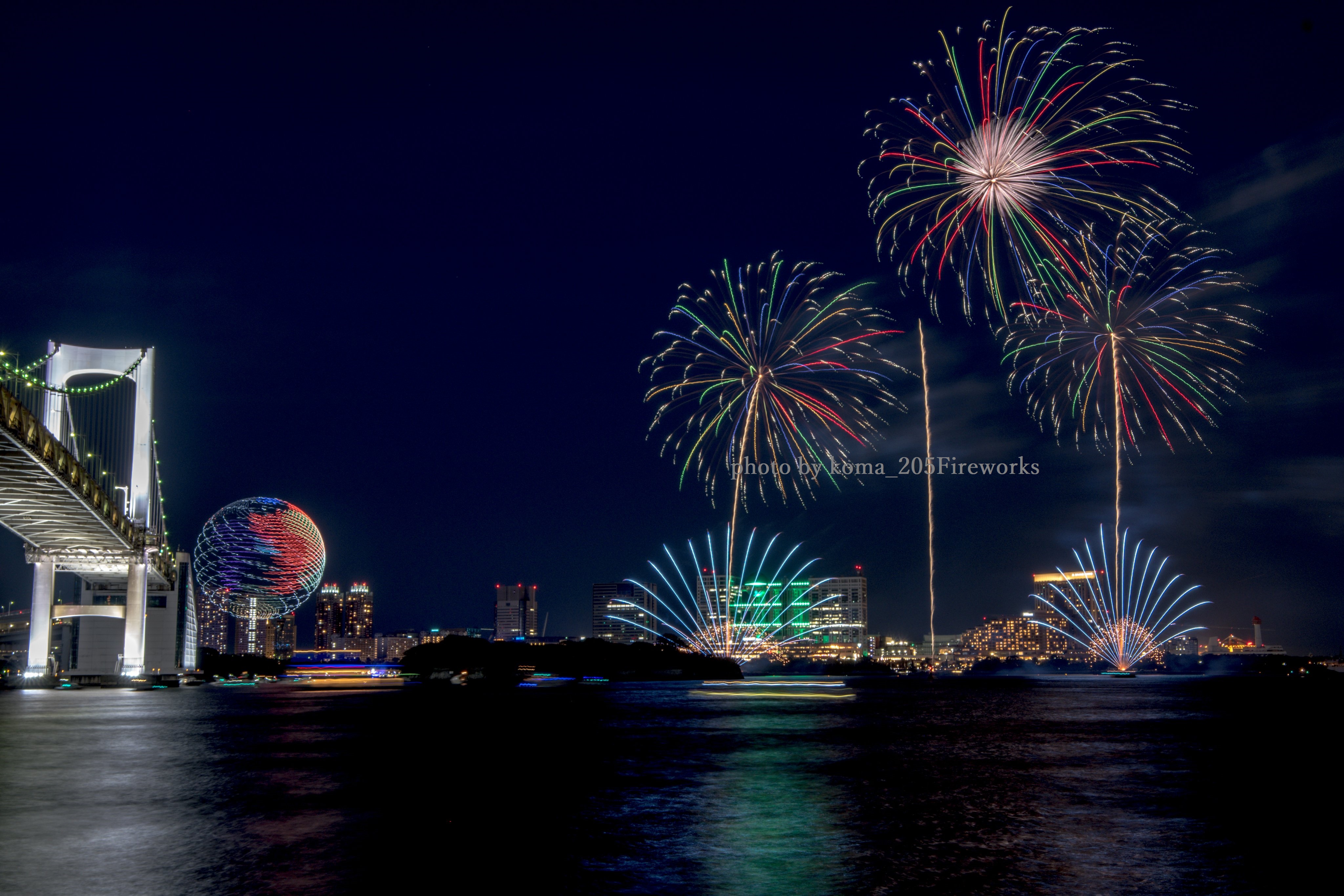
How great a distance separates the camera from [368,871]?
11.7 m

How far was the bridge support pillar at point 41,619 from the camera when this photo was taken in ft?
240

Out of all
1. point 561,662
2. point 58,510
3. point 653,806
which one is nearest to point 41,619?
point 58,510

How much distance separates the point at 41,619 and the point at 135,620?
607 cm

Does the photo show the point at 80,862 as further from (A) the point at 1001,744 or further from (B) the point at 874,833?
(A) the point at 1001,744

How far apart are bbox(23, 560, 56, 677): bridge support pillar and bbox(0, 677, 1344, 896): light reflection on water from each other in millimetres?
39368

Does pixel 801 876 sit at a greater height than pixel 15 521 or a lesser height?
lesser

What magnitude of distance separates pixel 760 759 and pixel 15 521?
55.2 m

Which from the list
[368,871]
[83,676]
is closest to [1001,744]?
[368,871]

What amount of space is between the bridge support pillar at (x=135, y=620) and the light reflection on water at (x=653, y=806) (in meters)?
40.1

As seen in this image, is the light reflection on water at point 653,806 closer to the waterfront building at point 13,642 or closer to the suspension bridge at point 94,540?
the suspension bridge at point 94,540

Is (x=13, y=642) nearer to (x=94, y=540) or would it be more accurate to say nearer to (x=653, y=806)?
(x=94, y=540)

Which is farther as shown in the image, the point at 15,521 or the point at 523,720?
the point at 15,521

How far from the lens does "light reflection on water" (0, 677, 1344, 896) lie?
1154 cm

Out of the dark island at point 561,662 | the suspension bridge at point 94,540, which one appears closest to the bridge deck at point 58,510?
the suspension bridge at point 94,540
